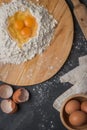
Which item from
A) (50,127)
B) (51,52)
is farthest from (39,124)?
(51,52)

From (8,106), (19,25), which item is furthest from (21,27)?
(8,106)

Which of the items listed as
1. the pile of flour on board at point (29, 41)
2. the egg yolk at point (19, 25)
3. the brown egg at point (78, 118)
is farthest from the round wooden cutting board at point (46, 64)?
the brown egg at point (78, 118)

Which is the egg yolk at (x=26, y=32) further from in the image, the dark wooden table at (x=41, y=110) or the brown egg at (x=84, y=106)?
the brown egg at (x=84, y=106)

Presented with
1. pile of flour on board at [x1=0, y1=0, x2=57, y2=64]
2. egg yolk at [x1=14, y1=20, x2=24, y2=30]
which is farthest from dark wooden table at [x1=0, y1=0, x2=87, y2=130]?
egg yolk at [x1=14, y1=20, x2=24, y2=30]

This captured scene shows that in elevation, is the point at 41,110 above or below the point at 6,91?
below

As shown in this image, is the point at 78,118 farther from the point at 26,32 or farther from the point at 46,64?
the point at 26,32

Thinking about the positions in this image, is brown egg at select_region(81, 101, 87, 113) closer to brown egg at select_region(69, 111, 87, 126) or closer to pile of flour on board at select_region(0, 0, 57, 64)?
brown egg at select_region(69, 111, 87, 126)

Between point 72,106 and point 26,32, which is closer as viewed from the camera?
point 72,106

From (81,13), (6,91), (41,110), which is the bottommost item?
(41,110)
